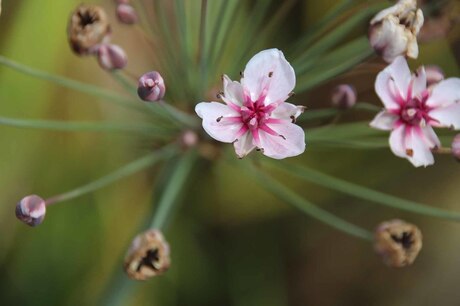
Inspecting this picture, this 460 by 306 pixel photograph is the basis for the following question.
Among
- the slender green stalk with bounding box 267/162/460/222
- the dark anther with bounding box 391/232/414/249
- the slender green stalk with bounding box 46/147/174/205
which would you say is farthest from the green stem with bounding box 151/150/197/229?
the dark anther with bounding box 391/232/414/249

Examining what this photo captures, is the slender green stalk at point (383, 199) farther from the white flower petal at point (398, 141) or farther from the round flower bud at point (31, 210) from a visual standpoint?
the round flower bud at point (31, 210)

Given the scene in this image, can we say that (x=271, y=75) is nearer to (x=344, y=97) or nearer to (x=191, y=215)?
(x=344, y=97)

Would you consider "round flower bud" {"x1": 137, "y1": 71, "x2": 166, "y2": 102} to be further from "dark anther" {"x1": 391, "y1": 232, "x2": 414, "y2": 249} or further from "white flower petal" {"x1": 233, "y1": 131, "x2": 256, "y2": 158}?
"dark anther" {"x1": 391, "y1": 232, "x2": 414, "y2": 249}

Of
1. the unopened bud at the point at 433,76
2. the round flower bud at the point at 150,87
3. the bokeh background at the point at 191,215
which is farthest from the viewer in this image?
the bokeh background at the point at 191,215

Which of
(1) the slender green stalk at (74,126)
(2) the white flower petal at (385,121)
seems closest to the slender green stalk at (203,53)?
(1) the slender green stalk at (74,126)

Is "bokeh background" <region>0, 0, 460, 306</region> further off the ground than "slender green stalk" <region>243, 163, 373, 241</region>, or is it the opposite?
"bokeh background" <region>0, 0, 460, 306</region>

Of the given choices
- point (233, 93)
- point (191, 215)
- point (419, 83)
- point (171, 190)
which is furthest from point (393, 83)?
point (191, 215)
